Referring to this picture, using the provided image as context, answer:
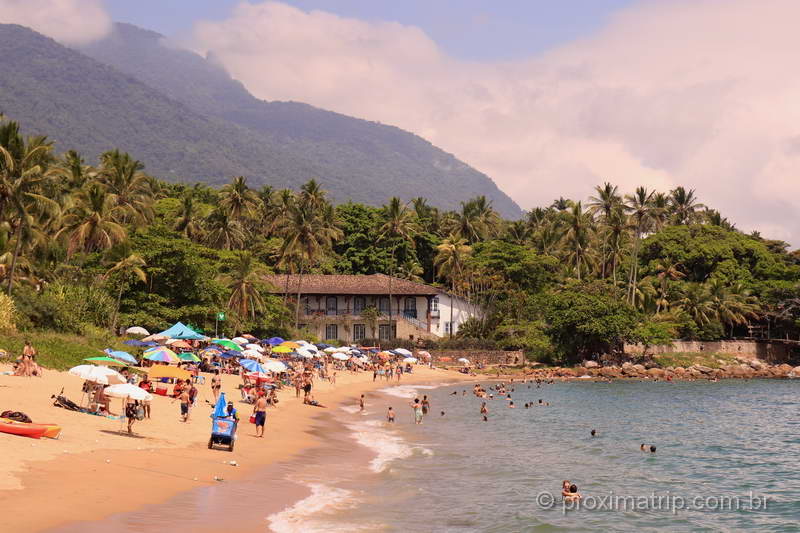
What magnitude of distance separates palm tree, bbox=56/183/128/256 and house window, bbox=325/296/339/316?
27.8 meters

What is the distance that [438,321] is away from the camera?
244 feet

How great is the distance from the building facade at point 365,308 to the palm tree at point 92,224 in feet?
80.6

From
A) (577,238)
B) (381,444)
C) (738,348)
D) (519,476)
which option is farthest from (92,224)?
(738,348)

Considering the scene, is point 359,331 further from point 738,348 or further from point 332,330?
point 738,348

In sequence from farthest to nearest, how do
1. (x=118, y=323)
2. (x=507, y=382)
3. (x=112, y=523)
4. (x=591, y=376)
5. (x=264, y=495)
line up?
1. (x=591, y=376)
2. (x=507, y=382)
3. (x=118, y=323)
4. (x=264, y=495)
5. (x=112, y=523)

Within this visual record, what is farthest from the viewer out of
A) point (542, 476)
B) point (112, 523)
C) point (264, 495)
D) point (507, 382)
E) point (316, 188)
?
point (316, 188)

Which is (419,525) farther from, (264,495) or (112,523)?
(112,523)

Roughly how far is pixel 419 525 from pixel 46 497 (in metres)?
7.09

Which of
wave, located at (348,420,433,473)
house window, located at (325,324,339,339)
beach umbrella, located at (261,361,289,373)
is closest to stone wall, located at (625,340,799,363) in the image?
house window, located at (325,324,339,339)

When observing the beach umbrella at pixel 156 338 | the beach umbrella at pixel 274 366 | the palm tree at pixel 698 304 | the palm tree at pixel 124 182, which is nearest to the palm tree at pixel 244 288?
the palm tree at pixel 124 182

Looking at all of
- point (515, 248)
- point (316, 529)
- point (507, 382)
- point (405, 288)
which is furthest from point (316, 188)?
point (316, 529)

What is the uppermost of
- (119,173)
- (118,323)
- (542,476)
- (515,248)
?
(119,173)

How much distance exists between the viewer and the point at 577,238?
77.2 metres

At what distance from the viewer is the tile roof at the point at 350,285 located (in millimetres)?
71312
